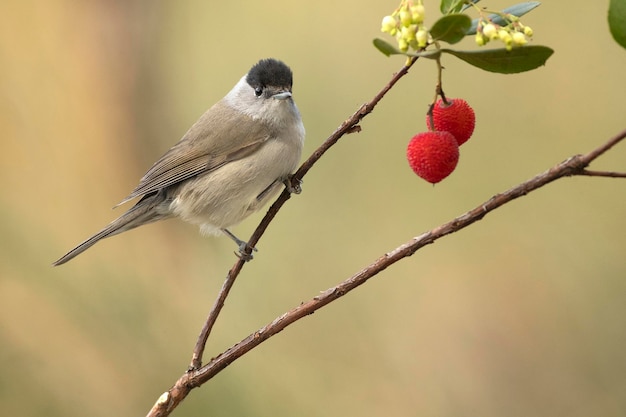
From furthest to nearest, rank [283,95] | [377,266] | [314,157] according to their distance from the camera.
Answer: [283,95], [314,157], [377,266]

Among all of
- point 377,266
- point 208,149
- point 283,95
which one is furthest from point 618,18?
point 208,149

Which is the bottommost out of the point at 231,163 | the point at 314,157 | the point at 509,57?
the point at 231,163

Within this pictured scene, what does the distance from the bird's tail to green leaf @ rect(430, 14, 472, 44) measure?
1.43m

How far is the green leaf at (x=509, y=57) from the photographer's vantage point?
36.8 inches

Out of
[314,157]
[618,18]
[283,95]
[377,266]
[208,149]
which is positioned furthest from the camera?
[208,149]

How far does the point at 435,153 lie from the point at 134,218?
53.1 inches

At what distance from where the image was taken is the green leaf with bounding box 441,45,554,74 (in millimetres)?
936

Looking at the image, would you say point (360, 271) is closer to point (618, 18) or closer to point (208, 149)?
point (618, 18)

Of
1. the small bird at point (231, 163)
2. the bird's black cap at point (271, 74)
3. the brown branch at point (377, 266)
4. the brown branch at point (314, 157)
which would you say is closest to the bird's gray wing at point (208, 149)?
the small bird at point (231, 163)

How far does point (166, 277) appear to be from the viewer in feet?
9.03

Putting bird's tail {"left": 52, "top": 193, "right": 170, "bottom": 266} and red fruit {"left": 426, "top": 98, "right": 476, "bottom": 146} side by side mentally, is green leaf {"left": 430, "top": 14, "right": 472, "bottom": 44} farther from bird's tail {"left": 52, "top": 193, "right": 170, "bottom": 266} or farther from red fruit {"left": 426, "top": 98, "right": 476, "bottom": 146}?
bird's tail {"left": 52, "top": 193, "right": 170, "bottom": 266}

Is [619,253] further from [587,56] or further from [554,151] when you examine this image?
[587,56]

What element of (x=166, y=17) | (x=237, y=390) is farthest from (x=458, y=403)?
(x=166, y=17)

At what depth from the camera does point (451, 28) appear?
0.92 m
